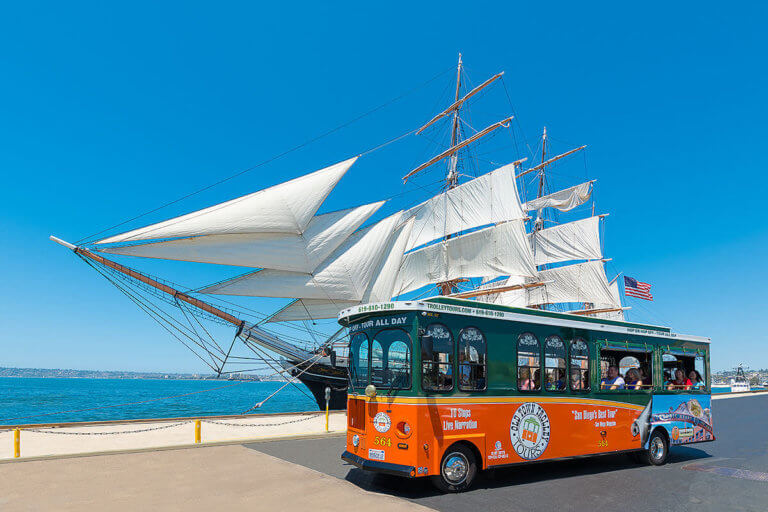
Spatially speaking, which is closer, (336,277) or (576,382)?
(576,382)

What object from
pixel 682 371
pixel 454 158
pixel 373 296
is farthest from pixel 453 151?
pixel 682 371

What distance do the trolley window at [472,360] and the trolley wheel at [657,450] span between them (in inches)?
204

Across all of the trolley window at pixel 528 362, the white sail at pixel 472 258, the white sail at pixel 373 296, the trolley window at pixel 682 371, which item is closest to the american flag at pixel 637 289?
the white sail at pixel 472 258

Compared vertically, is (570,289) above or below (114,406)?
above

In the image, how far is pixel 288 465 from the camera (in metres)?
9.72

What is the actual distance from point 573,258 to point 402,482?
141 ft

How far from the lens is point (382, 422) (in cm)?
809

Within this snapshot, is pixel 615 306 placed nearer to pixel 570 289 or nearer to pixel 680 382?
pixel 570 289

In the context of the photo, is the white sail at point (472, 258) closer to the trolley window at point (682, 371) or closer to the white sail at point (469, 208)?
the white sail at point (469, 208)

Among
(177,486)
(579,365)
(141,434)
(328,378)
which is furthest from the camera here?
(328,378)

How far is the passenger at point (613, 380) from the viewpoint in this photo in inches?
412

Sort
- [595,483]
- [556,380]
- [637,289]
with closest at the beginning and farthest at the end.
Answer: [595,483] < [556,380] < [637,289]

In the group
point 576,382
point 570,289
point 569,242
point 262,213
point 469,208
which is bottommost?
point 576,382

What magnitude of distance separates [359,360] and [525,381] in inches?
115
